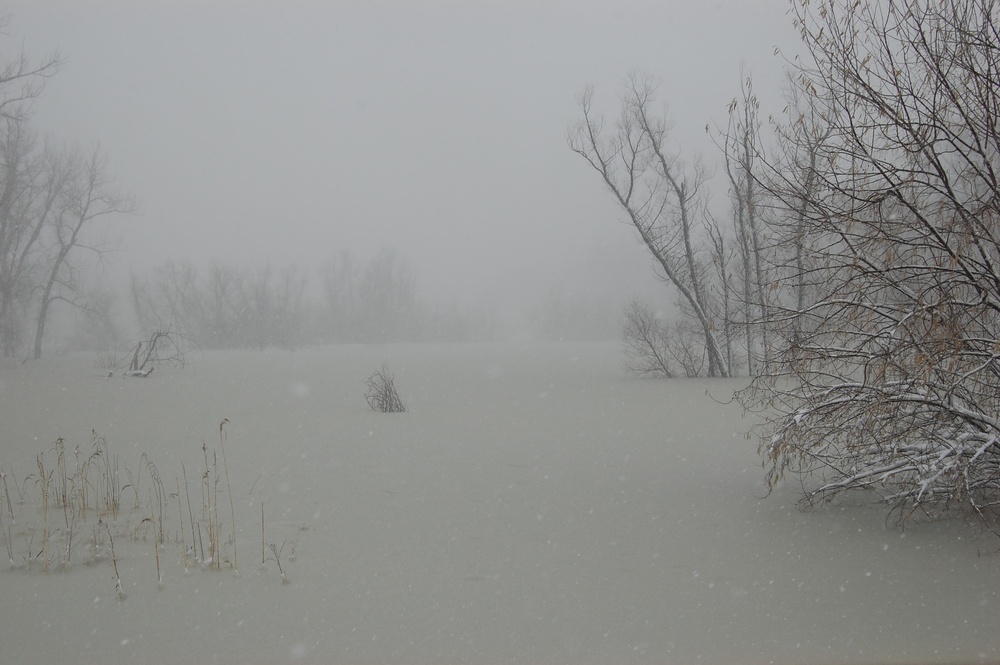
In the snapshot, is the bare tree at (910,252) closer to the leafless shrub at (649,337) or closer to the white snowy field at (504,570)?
the white snowy field at (504,570)

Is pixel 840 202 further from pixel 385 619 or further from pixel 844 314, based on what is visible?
pixel 385 619

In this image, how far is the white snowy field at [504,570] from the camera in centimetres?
376

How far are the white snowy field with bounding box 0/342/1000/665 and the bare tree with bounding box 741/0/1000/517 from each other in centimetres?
69

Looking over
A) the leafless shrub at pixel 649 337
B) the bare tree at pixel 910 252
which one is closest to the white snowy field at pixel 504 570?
the bare tree at pixel 910 252

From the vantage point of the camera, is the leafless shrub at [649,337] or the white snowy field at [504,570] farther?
the leafless shrub at [649,337]

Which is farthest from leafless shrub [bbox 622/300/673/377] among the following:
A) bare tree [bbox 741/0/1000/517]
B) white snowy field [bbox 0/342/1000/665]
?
bare tree [bbox 741/0/1000/517]

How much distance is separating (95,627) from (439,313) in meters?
61.9

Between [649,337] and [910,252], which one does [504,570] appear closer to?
[910,252]

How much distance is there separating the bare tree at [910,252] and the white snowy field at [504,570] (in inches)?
27.3

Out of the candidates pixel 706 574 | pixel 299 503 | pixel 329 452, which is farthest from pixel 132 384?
pixel 706 574

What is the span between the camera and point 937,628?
375 cm

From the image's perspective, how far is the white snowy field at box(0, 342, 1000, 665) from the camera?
12.3ft

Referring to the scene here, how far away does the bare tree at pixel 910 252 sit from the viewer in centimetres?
391

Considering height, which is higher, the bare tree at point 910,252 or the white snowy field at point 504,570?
the bare tree at point 910,252
